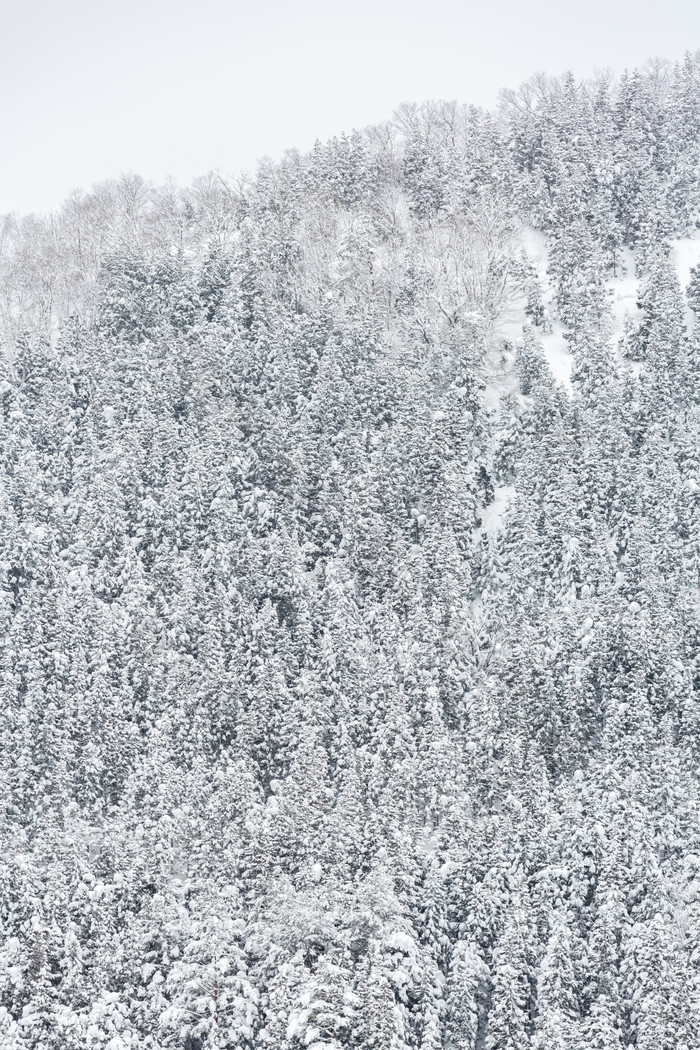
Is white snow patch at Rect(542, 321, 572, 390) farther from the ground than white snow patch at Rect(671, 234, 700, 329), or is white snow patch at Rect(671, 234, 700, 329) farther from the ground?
white snow patch at Rect(671, 234, 700, 329)

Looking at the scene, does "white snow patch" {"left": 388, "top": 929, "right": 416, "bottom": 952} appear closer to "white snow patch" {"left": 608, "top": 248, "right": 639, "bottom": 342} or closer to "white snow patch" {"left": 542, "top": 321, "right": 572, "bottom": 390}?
"white snow patch" {"left": 542, "top": 321, "right": 572, "bottom": 390}

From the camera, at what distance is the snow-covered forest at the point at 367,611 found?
4394 centimetres

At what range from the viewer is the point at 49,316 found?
86.7 metres

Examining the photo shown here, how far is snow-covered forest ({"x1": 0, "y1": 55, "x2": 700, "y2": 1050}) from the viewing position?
43938 millimetres

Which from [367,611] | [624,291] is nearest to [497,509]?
[367,611]

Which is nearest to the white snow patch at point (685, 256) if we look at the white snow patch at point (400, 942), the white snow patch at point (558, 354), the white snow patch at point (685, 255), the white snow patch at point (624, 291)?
the white snow patch at point (685, 255)

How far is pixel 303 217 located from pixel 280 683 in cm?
4455

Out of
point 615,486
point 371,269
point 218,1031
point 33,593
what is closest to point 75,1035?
point 218,1031

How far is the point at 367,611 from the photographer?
194ft

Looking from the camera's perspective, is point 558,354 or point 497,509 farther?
point 558,354

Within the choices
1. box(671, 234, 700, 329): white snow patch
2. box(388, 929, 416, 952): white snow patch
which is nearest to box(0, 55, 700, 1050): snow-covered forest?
box(388, 929, 416, 952): white snow patch

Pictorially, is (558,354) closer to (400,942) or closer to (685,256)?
(685,256)

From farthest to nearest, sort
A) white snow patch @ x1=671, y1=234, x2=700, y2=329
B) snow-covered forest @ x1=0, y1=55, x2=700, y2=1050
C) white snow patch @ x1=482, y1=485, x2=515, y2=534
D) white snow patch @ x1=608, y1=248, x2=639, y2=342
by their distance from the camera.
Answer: white snow patch @ x1=671, y1=234, x2=700, y2=329 → white snow patch @ x1=608, y1=248, x2=639, y2=342 → white snow patch @ x1=482, y1=485, x2=515, y2=534 → snow-covered forest @ x1=0, y1=55, x2=700, y2=1050

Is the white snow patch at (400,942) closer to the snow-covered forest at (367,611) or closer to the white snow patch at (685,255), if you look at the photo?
the snow-covered forest at (367,611)
